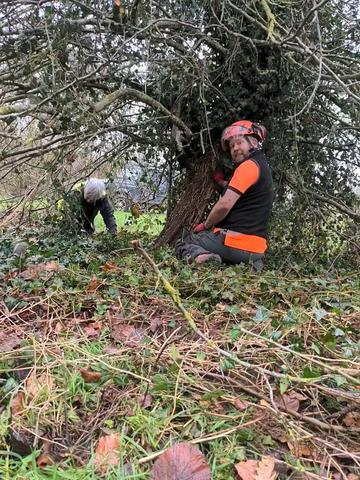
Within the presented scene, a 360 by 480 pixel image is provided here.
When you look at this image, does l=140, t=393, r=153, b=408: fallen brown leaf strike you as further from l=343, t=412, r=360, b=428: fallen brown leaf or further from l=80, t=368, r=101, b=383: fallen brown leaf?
l=343, t=412, r=360, b=428: fallen brown leaf

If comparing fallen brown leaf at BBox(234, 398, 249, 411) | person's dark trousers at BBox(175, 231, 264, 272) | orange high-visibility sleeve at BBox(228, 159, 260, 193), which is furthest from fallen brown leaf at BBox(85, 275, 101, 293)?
orange high-visibility sleeve at BBox(228, 159, 260, 193)

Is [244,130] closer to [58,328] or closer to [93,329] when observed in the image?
[93,329]

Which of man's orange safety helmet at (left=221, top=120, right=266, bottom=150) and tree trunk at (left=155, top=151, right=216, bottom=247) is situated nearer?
man's orange safety helmet at (left=221, top=120, right=266, bottom=150)

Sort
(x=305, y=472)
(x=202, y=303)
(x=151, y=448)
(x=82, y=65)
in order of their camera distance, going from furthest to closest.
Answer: (x=82, y=65) → (x=202, y=303) → (x=151, y=448) → (x=305, y=472)

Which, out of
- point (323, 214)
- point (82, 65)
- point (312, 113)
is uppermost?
point (82, 65)

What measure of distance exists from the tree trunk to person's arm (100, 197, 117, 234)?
2.03m

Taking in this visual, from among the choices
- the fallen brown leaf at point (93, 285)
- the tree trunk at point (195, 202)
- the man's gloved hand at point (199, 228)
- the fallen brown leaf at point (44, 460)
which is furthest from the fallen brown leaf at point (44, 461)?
the tree trunk at point (195, 202)

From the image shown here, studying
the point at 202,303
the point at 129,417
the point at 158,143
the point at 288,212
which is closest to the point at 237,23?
the point at 158,143

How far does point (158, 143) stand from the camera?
5.58 m

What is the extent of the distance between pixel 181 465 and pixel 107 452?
0.28 metres

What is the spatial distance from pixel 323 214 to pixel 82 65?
3.31 m

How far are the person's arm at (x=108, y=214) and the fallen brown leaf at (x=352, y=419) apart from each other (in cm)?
565

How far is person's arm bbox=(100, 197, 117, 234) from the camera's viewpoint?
738 cm

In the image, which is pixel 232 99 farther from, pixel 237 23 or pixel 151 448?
pixel 151 448
